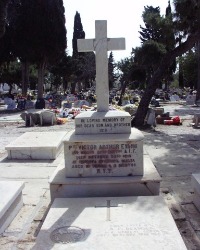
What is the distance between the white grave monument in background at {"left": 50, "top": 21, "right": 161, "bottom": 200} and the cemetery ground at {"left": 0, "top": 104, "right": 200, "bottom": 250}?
435 millimetres

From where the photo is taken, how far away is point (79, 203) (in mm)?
4387

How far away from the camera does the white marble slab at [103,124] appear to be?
5.10 metres

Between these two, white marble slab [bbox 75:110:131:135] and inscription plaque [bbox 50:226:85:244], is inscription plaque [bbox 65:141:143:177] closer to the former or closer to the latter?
white marble slab [bbox 75:110:131:135]

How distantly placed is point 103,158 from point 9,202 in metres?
1.45

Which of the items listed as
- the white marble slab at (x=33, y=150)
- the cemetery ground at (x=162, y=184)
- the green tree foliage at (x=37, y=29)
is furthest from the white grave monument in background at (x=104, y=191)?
the green tree foliage at (x=37, y=29)

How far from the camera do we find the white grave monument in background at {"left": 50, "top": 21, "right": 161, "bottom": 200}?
476 cm

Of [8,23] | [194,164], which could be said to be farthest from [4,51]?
[194,164]

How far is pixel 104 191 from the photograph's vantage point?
4762mm

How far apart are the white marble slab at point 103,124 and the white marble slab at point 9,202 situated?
1203 millimetres

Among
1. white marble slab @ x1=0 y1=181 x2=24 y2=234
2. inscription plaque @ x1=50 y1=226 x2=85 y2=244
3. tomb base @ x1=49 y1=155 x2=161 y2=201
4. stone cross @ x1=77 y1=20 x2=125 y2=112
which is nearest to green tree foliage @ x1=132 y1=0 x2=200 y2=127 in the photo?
stone cross @ x1=77 y1=20 x2=125 y2=112

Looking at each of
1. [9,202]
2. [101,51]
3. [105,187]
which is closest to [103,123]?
[105,187]

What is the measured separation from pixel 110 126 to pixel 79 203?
1290 mm

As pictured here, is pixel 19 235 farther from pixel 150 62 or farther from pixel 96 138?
pixel 150 62

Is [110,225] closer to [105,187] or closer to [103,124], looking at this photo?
[105,187]
